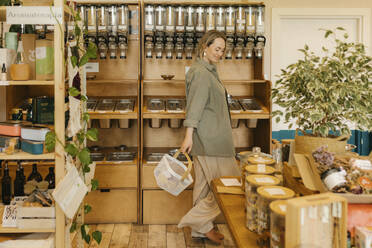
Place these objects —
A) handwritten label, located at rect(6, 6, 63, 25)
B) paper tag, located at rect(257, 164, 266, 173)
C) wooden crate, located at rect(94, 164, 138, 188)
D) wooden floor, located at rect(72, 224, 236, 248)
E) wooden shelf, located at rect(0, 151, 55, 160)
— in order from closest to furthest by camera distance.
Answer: paper tag, located at rect(257, 164, 266, 173) < handwritten label, located at rect(6, 6, 63, 25) < wooden shelf, located at rect(0, 151, 55, 160) < wooden floor, located at rect(72, 224, 236, 248) < wooden crate, located at rect(94, 164, 138, 188)

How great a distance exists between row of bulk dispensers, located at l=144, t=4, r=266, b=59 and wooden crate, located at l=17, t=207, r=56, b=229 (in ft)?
6.34

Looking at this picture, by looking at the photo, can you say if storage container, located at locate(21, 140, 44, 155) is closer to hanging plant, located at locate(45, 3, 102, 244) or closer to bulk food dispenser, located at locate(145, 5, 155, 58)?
hanging plant, located at locate(45, 3, 102, 244)

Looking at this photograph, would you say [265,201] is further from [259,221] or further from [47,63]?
[47,63]

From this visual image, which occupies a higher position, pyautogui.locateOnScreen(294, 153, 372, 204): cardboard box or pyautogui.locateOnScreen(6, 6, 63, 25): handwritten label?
pyautogui.locateOnScreen(6, 6, 63, 25): handwritten label

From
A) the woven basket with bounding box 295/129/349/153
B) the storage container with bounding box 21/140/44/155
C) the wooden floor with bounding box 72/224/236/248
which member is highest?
the woven basket with bounding box 295/129/349/153

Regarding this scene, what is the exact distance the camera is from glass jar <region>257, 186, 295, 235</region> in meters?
1.21

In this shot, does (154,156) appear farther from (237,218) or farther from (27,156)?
(237,218)

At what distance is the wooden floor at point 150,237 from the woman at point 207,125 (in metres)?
0.22

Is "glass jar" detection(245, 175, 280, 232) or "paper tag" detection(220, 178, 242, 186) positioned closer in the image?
"glass jar" detection(245, 175, 280, 232)

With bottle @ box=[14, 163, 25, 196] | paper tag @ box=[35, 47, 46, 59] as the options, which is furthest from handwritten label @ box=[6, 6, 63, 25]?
bottle @ box=[14, 163, 25, 196]

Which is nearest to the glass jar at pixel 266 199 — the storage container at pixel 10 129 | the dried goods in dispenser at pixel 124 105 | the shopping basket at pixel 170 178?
the shopping basket at pixel 170 178

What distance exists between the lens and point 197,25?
3.43 meters

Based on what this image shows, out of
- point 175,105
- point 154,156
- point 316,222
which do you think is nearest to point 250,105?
point 175,105

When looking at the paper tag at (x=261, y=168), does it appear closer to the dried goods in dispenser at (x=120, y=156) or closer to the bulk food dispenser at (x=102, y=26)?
the dried goods in dispenser at (x=120, y=156)
